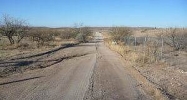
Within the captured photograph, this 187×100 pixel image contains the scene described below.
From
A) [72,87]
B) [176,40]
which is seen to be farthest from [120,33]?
[72,87]

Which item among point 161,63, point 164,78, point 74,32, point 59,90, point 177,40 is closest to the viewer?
point 59,90

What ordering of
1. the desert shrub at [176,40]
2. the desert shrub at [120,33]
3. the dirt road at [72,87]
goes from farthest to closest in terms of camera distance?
the desert shrub at [120,33], the desert shrub at [176,40], the dirt road at [72,87]

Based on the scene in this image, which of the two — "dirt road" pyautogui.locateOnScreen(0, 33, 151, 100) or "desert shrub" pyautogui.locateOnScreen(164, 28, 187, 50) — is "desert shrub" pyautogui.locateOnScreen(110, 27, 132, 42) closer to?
"desert shrub" pyautogui.locateOnScreen(164, 28, 187, 50)

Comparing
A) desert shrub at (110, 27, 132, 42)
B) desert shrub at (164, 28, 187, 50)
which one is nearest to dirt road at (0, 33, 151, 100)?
desert shrub at (164, 28, 187, 50)

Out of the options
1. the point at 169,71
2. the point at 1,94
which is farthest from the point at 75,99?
the point at 169,71

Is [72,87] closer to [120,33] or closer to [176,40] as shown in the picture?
[176,40]

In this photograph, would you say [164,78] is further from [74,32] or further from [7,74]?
[74,32]

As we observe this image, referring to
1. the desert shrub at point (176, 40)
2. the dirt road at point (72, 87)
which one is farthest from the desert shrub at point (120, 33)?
the dirt road at point (72, 87)

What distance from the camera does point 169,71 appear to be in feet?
62.6

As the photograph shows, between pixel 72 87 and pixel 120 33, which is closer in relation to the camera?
pixel 72 87

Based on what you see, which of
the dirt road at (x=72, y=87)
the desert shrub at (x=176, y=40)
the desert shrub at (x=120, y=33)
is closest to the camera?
the dirt road at (x=72, y=87)

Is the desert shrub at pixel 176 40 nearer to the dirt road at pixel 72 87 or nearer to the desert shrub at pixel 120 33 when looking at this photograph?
the desert shrub at pixel 120 33

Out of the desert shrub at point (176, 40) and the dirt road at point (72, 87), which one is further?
the desert shrub at point (176, 40)

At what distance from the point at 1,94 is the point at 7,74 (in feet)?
19.9
